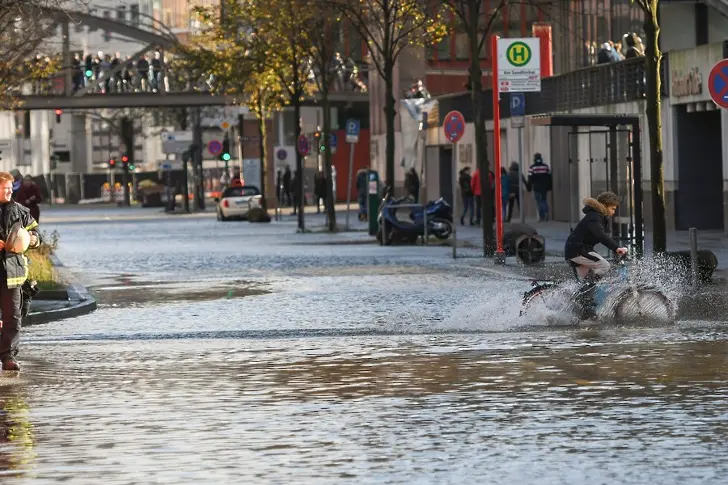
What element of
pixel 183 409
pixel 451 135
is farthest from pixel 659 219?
pixel 183 409

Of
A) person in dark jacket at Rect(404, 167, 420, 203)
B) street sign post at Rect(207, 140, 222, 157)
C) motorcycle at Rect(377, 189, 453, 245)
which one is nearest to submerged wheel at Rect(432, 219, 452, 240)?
motorcycle at Rect(377, 189, 453, 245)

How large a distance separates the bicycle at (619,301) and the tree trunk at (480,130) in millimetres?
15705

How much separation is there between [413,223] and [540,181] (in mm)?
11641

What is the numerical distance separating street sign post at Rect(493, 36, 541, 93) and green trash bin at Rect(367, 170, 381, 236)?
13.4 m

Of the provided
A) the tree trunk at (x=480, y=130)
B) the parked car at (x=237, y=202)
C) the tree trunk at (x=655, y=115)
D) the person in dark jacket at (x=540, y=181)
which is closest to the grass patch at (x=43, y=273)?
the tree trunk at (x=655, y=115)

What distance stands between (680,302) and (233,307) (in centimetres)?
524

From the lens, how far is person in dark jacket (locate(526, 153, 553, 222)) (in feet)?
177

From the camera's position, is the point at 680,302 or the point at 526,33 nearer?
the point at 680,302

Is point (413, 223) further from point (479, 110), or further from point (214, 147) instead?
point (214, 147)

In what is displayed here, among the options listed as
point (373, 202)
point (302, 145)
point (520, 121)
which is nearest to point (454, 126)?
point (520, 121)

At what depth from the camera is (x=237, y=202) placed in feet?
236

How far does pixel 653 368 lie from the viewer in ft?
50.3

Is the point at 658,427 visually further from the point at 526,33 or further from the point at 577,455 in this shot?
the point at 526,33

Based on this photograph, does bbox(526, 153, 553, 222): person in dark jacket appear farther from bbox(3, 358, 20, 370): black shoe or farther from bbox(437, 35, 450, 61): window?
bbox(3, 358, 20, 370): black shoe
